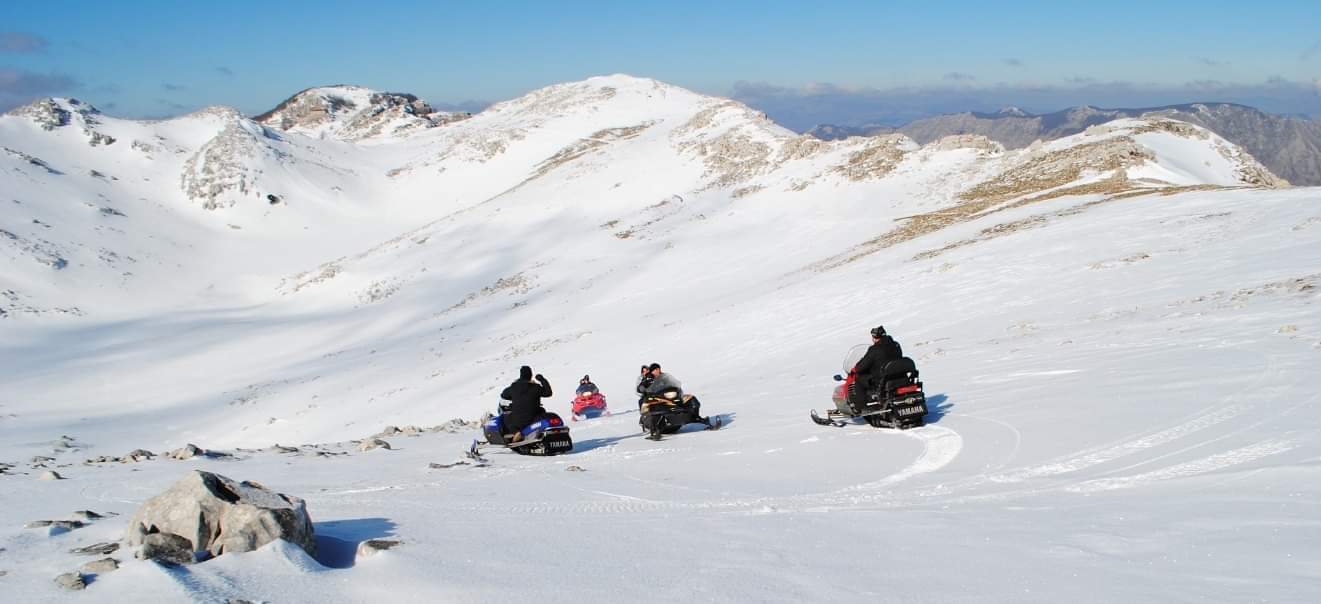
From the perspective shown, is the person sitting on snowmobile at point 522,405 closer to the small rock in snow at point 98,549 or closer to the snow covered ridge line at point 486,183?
the small rock in snow at point 98,549

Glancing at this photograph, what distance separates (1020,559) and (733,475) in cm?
492

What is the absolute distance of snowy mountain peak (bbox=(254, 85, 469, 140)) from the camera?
154 metres

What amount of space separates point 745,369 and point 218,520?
1807 centimetres

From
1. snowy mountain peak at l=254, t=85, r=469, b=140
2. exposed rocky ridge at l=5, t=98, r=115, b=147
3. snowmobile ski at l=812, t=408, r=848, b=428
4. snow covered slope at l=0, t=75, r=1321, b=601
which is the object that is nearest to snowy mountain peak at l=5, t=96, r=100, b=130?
exposed rocky ridge at l=5, t=98, r=115, b=147

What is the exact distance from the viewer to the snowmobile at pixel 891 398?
12844mm

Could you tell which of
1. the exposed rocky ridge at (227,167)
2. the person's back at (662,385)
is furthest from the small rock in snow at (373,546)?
the exposed rocky ridge at (227,167)

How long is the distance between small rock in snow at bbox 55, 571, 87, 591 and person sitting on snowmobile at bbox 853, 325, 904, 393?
419 inches

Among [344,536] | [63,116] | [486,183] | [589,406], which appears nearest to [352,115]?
[63,116]

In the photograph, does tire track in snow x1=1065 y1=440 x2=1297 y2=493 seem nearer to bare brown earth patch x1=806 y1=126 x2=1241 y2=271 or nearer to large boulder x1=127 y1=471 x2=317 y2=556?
large boulder x1=127 y1=471 x2=317 y2=556

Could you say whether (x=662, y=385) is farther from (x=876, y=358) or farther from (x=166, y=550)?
(x=166, y=550)

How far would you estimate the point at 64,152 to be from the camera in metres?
94.9

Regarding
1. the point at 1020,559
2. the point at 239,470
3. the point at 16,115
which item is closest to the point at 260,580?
the point at 1020,559

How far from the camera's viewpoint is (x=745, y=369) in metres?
23.2

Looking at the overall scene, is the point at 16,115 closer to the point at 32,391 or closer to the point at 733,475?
the point at 32,391
